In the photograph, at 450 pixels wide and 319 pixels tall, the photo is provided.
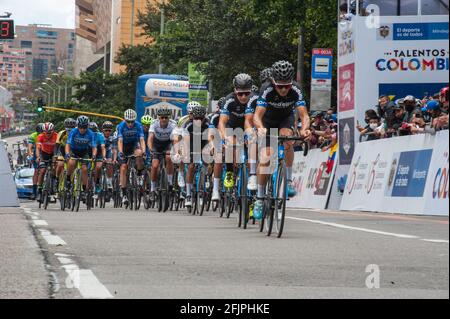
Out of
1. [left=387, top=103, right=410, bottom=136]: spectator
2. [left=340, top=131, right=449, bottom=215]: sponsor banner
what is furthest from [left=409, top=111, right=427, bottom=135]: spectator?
[left=387, top=103, right=410, bottom=136]: spectator

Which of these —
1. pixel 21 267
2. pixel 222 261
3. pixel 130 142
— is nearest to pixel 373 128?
pixel 130 142

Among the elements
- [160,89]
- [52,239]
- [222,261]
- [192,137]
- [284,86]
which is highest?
[160,89]

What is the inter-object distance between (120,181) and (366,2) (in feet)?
21.6

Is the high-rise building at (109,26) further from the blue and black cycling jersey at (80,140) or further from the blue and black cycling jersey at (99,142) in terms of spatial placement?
the blue and black cycling jersey at (80,140)

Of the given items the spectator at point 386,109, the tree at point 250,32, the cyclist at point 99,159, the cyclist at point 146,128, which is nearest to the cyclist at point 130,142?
the cyclist at point 146,128

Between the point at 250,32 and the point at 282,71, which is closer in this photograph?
the point at 282,71

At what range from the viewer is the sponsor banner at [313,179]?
27062 millimetres

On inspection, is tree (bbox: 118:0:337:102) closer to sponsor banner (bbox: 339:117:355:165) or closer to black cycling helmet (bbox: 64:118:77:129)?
sponsor banner (bbox: 339:117:355:165)

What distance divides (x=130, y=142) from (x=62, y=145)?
1508mm

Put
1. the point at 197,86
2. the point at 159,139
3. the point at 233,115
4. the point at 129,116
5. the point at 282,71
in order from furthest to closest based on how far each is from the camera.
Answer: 1. the point at 197,86
2. the point at 129,116
3. the point at 159,139
4. the point at 233,115
5. the point at 282,71

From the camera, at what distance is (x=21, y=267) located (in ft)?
30.0

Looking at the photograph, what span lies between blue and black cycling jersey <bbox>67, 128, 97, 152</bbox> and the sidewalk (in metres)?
10.5

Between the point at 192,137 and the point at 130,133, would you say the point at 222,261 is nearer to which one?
the point at 192,137
